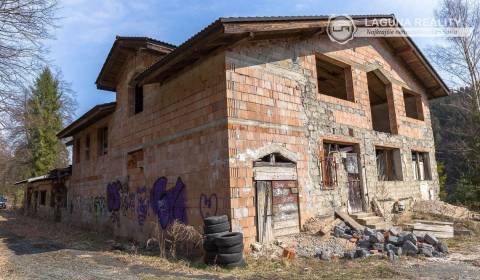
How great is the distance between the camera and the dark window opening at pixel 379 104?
1552 centimetres

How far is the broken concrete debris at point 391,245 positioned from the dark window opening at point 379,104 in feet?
22.6

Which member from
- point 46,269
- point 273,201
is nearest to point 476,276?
point 273,201

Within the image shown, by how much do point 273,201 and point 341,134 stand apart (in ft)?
12.9

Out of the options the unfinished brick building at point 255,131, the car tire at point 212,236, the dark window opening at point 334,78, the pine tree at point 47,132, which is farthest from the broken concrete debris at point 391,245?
the pine tree at point 47,132

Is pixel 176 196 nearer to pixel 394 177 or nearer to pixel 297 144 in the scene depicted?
pixel 297 144

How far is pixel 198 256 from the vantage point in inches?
343

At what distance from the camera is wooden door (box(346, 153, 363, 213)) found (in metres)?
11.8

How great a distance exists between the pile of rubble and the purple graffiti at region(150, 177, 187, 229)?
3933mm

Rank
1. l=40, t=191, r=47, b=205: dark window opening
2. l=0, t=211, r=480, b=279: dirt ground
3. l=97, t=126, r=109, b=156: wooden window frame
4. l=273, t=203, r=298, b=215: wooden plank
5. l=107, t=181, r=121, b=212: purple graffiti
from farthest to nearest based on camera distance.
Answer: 1. l=40, t=191, r=47, b=205: dark window opening
2. l=97, t=126, r=109, b=156: wooden window frame
3. l=107, t=181, r=121, b=212: purple graffiti
4. l=273, t=203, r=298, b=215: wooden plank
5. l=0, t=211, r=480, b=279: dirt ground

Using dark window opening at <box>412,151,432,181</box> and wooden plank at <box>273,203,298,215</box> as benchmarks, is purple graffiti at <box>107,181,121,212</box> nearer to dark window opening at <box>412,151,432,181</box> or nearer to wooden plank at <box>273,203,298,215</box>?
wooden plank at <box>273,203,298,215</box>

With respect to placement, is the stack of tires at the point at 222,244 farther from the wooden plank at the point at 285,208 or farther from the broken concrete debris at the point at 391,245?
the broken concrete debris at the point at 391,245

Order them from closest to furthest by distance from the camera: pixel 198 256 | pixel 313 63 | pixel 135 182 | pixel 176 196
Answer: pixel 198 256, pixel 176 196, pixel 313 63, pixel 135 182
